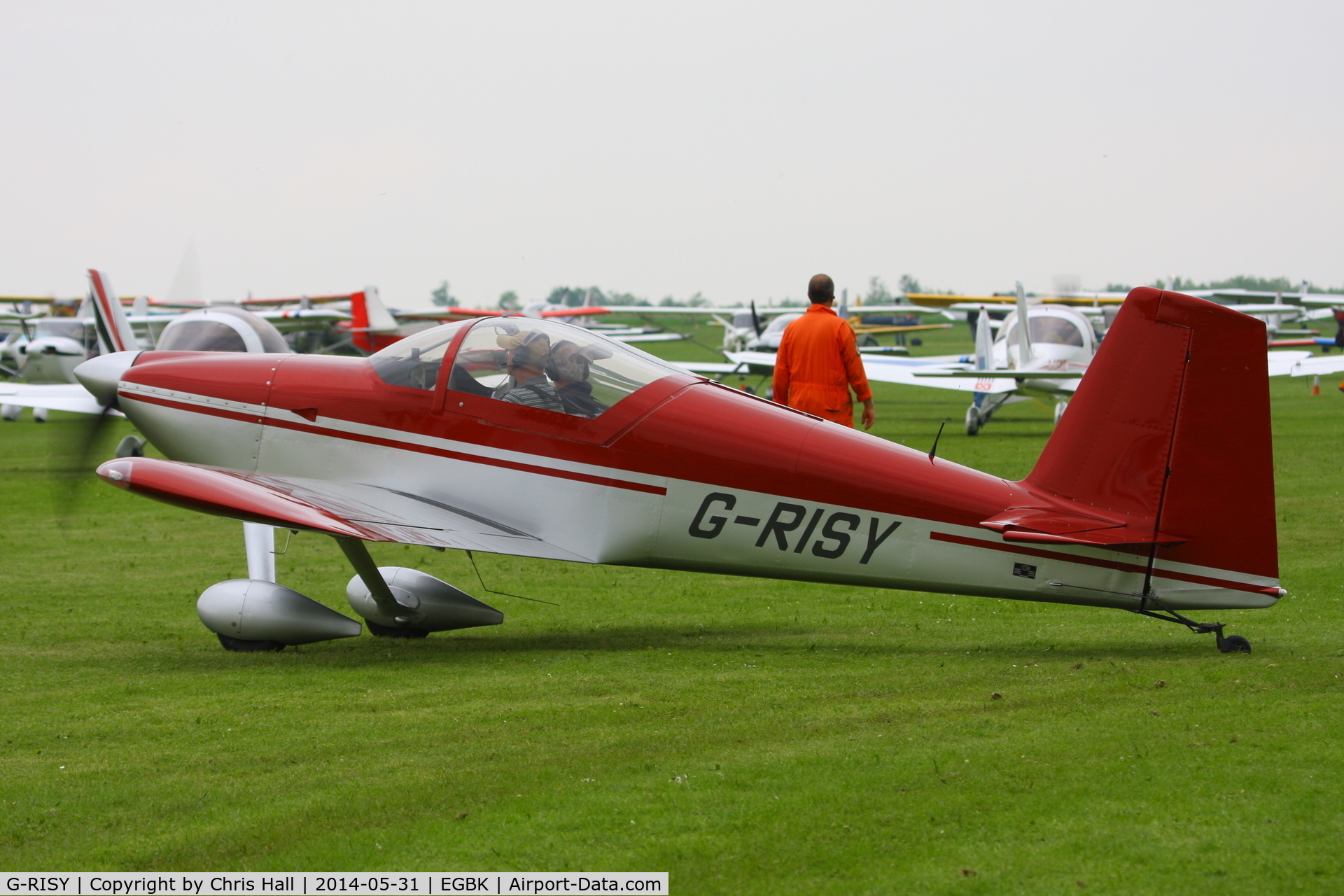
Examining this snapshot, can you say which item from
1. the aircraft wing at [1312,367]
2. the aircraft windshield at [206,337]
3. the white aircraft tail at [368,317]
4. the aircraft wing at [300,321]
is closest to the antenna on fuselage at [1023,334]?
the aircraft wing at [1312,367]

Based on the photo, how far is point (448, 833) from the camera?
12.2 ft

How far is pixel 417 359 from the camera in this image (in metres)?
6.96

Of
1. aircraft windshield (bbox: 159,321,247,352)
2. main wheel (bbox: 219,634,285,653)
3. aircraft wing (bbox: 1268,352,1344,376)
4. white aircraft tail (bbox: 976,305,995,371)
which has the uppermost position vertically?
aircraft windshield (bbox: 159,321,247,352)

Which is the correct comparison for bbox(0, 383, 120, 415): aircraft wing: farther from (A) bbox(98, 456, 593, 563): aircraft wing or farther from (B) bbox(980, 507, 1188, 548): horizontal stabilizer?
(B) bbox(980, 507, 1188, 548): horizontal stabilizer

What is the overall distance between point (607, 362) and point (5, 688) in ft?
10.9

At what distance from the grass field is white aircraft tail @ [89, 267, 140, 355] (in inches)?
342

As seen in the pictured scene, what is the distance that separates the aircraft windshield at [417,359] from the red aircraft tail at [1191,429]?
346 centimetres

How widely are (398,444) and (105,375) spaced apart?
227cm

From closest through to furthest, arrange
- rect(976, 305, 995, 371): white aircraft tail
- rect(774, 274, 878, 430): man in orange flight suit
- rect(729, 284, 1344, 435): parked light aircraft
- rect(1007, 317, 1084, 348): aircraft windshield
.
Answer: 1. rect(774, 274, 878, 430): man in orange flight suit
2. rect(729, 284, 1344, 435): parked light aircraft
3. rect(1007, 317, 1084, 348): aircraft windshield
4. rect(976, 305, 995, 371): white aircraft tail

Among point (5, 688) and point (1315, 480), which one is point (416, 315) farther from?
point (5, 688)

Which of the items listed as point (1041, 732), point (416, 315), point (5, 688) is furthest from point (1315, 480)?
point (416, 315)

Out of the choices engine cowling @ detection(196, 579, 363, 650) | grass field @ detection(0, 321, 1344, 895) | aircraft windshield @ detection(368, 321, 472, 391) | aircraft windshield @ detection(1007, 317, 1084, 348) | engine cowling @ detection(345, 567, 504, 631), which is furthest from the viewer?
aircraft windshield @ detection(1007, 317, 1084, 348)

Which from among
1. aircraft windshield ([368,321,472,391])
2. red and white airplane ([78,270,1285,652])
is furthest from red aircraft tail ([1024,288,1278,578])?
aircraft windshield ([368,321,472,391])

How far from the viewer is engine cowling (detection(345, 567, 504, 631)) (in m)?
7.12
